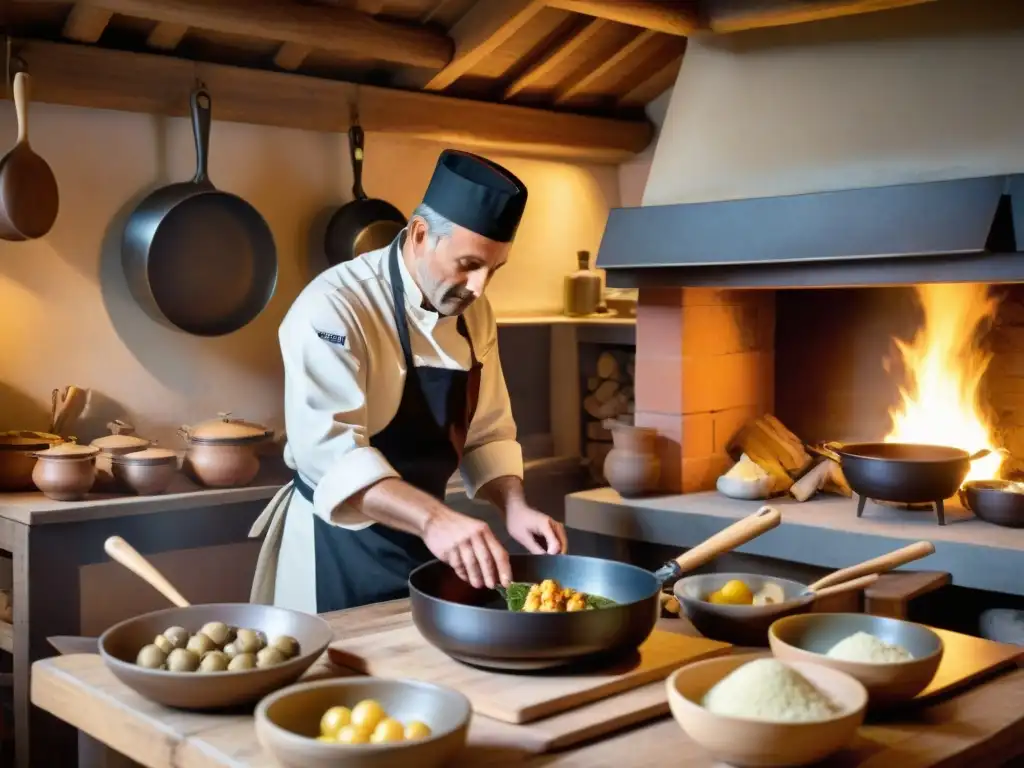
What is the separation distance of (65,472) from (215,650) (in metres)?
1.58

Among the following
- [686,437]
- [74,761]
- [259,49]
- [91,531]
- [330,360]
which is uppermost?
[259,49]

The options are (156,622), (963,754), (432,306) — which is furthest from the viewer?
(432,306)

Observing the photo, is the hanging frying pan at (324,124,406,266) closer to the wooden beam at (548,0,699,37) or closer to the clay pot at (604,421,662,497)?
the wooden beam at (548,0,699,37)

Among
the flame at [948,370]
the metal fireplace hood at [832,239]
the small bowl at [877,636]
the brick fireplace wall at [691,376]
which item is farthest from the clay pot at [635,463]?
the small bowl at [877,636]

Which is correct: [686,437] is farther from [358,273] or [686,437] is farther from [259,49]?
[259,49]

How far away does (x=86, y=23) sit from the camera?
121 inches

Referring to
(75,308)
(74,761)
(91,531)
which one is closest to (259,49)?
(75,308)

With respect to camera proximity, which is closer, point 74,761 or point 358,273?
point 358,273

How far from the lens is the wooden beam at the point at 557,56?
3.96 meters

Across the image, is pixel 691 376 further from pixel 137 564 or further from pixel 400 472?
pixel 137 564

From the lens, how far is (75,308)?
10.8 ft

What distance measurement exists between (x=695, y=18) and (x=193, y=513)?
6.57 ft

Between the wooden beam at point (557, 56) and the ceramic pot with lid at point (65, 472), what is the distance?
205 centimetres

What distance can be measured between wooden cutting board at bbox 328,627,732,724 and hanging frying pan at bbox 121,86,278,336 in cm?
191
